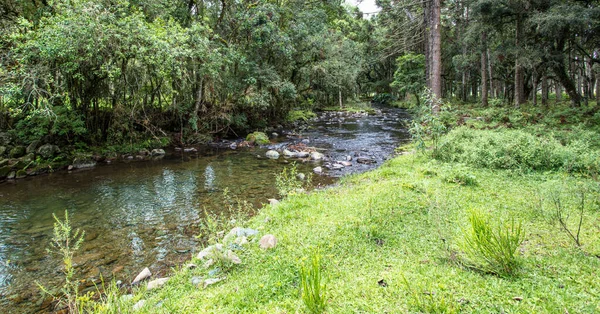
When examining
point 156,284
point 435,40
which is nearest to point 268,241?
point 156,284

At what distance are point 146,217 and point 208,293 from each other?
440 cm

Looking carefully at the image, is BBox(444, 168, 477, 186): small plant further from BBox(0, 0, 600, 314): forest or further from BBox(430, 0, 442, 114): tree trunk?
BBox(430, 0, 442, 114): tree trunk

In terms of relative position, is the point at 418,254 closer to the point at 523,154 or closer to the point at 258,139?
the point at 523,154

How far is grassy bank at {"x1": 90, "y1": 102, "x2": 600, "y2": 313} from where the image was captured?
2736 mm

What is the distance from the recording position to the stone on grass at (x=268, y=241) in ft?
13.9

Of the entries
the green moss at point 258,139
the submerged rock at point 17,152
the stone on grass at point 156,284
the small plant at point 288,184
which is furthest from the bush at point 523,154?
the submerged rock at point 17,152

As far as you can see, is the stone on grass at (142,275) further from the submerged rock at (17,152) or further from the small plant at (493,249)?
the submerged rock at (17,152)

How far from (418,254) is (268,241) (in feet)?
6.54

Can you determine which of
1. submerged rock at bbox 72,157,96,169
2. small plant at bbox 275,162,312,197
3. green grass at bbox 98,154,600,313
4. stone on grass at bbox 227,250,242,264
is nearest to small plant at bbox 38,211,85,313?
green grass at bbox 98,154,600,313

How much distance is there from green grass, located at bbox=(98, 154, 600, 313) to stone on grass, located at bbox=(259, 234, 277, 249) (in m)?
0.10

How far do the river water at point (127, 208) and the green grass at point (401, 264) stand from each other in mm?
1349

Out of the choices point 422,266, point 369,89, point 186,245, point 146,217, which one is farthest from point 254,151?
point 369,89

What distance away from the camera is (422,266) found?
131 inches

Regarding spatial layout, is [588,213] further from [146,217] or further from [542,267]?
[146,217]
